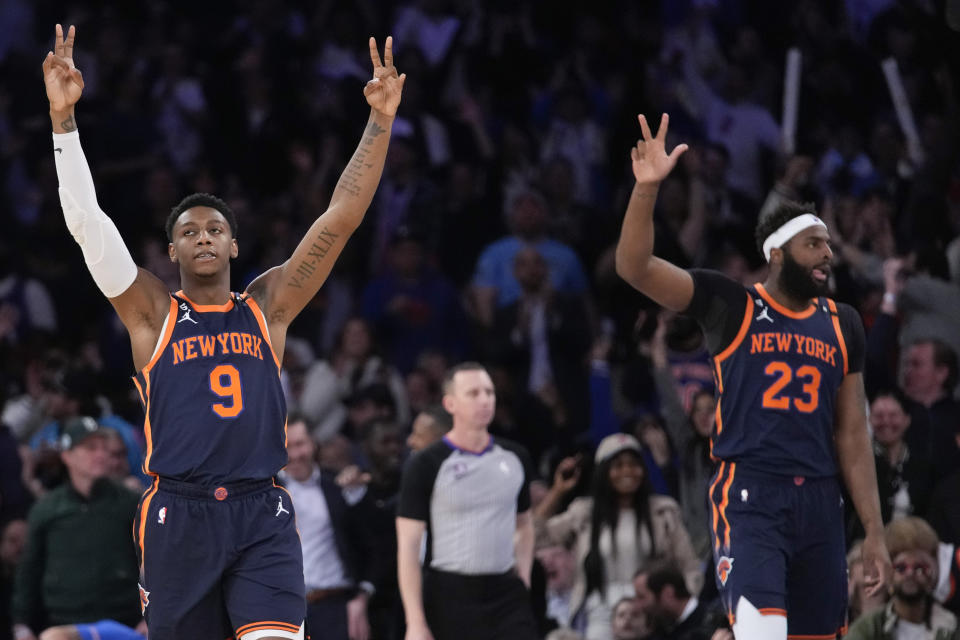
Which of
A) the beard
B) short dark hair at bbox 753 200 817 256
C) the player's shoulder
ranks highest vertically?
short dark hair at bbox 753 200 817 256

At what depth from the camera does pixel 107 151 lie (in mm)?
14500

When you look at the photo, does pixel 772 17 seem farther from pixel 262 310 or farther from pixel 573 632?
pixel 262 310

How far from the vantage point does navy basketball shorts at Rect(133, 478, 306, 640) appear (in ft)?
19.1

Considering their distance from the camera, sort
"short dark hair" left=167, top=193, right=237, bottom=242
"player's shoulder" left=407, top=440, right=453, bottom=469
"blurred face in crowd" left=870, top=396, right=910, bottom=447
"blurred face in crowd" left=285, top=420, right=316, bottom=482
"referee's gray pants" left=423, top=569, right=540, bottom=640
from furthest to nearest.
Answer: "blurred face in crowd" left=285, top=420, right=316, bottom=482, "blurred face in crowd" left=870, top=396, right=910, bottom=447, "player's shoulder" left=407, top=440, right=453, bottom=469, "referee's gray pants" left=423, top=569, right=540, bottom=640, "short dark hair" left=167, top=193, right=237, bottom=242

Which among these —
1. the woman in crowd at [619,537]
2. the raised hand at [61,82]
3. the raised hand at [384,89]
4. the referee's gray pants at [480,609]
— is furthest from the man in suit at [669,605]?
the raised hand at [61,82]

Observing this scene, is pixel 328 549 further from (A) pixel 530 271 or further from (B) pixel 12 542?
(A) pixel 530 271

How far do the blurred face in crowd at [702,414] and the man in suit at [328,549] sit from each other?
2.28 metres

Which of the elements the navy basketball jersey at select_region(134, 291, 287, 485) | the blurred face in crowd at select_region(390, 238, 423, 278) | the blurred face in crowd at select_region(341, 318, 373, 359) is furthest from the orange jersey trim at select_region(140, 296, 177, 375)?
the blurred face in crowd at select_region(390, 238, 423, 278)

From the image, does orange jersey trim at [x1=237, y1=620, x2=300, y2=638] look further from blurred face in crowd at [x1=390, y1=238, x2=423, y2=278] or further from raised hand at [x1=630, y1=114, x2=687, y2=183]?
blurred face in crowd at [x1=390, y1=238, x2=423, y2=278]

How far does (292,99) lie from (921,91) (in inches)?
224

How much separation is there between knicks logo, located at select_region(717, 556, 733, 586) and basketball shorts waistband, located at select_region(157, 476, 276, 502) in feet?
6.78

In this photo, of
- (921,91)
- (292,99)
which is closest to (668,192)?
(921,91)

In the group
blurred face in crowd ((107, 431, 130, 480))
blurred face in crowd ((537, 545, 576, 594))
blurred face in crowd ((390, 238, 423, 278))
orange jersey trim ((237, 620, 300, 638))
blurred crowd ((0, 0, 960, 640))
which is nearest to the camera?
orange jersey trim ((237, 620, 300, 638))

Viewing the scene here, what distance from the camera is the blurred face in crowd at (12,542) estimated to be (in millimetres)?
10570
